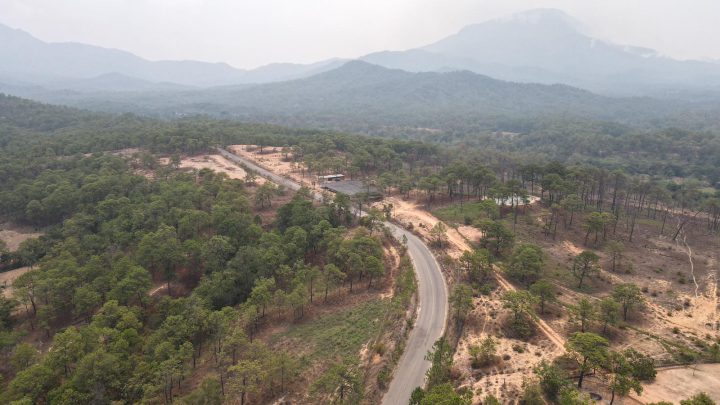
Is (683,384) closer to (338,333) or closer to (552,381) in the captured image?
(552,381)

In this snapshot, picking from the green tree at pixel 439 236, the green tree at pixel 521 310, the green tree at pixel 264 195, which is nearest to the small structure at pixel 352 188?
the green tree at pixel 264 195

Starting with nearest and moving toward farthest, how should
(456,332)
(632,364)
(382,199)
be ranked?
1. (632,364)
2. (456,332)
3. (382,199)

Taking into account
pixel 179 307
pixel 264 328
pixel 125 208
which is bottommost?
pixel 264 328

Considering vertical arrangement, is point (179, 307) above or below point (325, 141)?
below

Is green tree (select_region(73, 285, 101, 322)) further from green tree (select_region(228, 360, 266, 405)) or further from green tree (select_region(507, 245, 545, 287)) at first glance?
green tree (select_region(507, 245, 545, 287))

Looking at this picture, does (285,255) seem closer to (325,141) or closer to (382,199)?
(382,199)

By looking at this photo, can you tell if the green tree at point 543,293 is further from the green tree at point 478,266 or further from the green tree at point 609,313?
the green tree at point 478,266

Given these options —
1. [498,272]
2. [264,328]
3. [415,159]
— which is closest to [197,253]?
[264,328]
